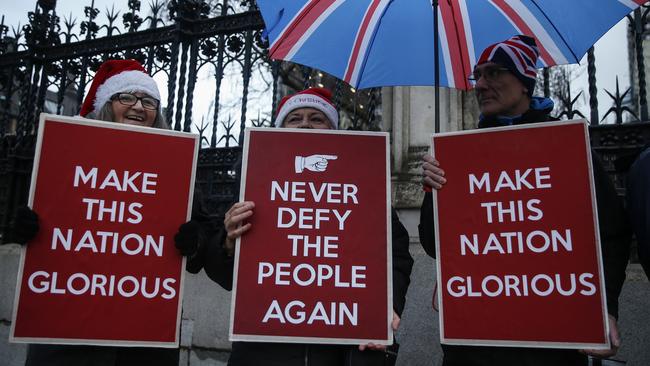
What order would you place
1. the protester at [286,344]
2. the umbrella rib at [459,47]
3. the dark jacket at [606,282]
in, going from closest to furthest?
the dark jacket at [606,282] < the protester at [286,344] < the umbrella rib at [459,47]

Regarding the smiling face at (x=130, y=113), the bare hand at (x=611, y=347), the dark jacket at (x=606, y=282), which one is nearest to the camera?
the bare hand at (x=611, y=347)

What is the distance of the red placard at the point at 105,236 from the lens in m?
2.11

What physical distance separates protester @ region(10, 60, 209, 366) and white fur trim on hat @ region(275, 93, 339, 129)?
2.02 feet

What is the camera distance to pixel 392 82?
110 inches

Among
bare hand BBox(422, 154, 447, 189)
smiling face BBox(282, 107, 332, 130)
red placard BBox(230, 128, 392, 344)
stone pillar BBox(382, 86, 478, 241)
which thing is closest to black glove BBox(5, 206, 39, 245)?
red placard BBox(230, 128, 392, 344)

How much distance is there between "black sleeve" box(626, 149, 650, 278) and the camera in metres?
1.99

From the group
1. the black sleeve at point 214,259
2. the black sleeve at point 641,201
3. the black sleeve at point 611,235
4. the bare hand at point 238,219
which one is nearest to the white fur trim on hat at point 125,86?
the black sleeve at point 214,259

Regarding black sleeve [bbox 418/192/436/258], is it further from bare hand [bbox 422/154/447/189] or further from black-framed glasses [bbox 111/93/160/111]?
black-framed glasses [bbox 111/93/160/111]

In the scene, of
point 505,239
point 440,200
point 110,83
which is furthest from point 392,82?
point 110,83

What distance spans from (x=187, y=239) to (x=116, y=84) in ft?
3.03

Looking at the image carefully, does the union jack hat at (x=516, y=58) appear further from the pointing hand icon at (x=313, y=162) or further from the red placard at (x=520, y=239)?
the pointing hand icon at (x=313, y=162)

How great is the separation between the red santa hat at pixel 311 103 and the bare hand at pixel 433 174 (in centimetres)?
70

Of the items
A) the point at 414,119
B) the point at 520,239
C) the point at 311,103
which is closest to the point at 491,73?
the point at 520,239

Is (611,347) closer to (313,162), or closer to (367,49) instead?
(313,162)
